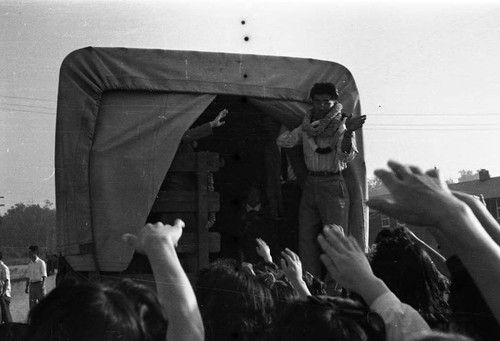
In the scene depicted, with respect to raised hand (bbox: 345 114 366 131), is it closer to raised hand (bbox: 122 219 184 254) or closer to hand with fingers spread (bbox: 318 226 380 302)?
hand with fingers spread (bbox: 318 226 380 302)

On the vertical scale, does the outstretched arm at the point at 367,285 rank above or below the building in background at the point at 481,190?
below

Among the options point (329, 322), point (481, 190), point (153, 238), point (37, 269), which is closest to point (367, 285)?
point (329, 322)

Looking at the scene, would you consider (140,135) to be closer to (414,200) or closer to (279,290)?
(279,290)

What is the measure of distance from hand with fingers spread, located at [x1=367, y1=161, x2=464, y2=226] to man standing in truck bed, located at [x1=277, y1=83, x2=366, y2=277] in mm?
1228

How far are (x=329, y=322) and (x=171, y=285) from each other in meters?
0.35

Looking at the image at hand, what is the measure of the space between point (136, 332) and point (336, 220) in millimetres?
1991

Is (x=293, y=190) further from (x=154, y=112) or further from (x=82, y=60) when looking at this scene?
(x=82, y=60)

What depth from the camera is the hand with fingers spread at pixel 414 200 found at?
1.18m

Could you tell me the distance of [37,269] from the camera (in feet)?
7.30

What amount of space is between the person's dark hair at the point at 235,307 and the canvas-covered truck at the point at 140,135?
80 cm

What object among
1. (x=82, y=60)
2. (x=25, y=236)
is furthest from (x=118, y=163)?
(x=25, y=236)

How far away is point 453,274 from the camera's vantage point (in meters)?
1.45

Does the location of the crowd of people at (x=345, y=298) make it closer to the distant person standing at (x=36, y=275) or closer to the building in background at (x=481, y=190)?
the building in background at (x=481, y=190)

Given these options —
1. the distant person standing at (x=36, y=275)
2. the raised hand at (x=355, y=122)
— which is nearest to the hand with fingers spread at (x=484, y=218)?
the raised hand at (x=355, y=122)
